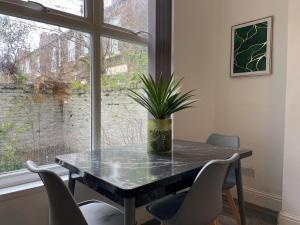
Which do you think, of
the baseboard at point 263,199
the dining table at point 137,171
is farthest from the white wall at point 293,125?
the dining table at point 137,171

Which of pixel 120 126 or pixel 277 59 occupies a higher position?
pixel 277 59

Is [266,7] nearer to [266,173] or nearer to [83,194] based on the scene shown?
[266,173]

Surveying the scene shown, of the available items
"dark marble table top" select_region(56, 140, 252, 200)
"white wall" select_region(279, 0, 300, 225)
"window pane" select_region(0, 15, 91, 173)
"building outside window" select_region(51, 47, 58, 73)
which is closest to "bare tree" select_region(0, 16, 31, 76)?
"window pane" select_region(0, 15, 91, 173)

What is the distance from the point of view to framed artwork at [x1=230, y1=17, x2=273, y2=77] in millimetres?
2312

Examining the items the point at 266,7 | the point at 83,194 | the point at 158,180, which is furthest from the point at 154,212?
the point at 266,7

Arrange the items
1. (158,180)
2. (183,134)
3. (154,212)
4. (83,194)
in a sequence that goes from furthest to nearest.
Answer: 1. (183,134)
2. (83,194)
3. (154,212)
4. (158,180)

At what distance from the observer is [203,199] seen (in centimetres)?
112

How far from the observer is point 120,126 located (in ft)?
7.19

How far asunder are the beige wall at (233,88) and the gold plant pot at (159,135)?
2.96 feet

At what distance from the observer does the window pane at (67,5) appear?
170 cm

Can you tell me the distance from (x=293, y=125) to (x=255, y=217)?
922mm

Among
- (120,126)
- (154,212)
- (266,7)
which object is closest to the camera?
(154,212)

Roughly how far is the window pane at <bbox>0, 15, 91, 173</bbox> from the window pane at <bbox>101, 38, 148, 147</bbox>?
6.4 inches

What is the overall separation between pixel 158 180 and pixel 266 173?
1819 millimetres
